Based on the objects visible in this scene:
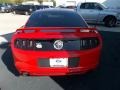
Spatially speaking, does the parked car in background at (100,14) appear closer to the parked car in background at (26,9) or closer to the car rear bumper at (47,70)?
the car rear bumper at (47,70)

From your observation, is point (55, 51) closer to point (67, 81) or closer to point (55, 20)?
point (67, 81)

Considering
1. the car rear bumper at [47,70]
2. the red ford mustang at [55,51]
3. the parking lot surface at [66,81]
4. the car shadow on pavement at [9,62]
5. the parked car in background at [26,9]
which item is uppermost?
the red ford mustang at [55,51]

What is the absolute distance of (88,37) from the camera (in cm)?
629

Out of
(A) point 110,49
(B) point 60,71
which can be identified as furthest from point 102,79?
(A) point 110,49

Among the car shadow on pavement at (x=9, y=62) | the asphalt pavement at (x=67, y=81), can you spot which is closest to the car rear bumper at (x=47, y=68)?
the asphalt pavement at (x=67, y=81)

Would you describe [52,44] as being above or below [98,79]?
above

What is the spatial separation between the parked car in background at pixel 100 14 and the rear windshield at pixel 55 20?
1465cm

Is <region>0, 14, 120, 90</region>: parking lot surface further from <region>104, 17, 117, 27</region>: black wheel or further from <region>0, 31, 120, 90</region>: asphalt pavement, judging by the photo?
<region>104, 17, 117, 27</region>: black wheel

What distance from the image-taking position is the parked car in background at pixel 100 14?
72.3ft

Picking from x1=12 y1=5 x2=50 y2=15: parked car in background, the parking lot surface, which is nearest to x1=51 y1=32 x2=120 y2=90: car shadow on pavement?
the parking lot surface

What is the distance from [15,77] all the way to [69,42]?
1.60 metres

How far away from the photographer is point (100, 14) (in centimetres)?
2220

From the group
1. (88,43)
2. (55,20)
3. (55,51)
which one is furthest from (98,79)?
(55,20)

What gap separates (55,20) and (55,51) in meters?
1.42
